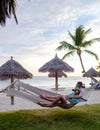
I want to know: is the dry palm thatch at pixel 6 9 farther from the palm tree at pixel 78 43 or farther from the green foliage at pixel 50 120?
the palm tree at pixel 78 43

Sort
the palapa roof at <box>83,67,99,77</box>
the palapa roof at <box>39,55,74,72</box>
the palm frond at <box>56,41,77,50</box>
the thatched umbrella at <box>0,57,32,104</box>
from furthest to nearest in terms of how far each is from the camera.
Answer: the palm frond at <box>56,41,77,50</box> < the palapa roof at <box>83,67,99,77</box> < the palapa roof at <box>39,55,74,72</box> < the thatched umbrella at <box>0,57,32,104</box>

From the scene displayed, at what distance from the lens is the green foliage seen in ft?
21.7

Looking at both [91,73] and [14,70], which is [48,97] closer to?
[14,70]

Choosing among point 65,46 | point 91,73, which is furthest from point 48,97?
point 65,46

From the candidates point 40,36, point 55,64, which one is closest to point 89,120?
point 40,36

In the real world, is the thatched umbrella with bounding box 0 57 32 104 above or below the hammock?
above

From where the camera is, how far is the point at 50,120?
23.0 feet

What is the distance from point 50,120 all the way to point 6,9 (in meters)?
3.20

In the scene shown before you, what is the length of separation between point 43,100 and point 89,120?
1.10 metres

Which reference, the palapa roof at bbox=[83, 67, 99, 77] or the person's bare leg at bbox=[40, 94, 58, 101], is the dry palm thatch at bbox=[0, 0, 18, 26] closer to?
the person's bare leg at bbox=[40, 94, 58, 101]

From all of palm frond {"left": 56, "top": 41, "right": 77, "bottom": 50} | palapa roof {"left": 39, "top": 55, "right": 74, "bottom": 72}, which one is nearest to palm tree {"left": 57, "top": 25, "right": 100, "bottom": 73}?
palm frond {"left": 56, "top": 41, "right": 77, "bottom": 50}

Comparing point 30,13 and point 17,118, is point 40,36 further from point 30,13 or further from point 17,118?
point 17,118

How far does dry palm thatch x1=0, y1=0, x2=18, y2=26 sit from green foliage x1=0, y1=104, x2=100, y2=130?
2.44 m

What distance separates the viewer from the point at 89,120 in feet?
23.2
